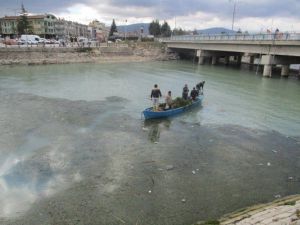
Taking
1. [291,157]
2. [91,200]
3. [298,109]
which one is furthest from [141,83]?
[91,200]

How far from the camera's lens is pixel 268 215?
31.2 ft

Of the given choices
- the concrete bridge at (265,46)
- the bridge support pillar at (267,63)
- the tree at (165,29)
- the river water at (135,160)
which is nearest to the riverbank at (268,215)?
the river water at (135,160)

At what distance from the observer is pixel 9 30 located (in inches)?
5089

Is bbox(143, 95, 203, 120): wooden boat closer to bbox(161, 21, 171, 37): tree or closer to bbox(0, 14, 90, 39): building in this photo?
bbox(0, 14, 90, 39): building

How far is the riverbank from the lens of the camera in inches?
354

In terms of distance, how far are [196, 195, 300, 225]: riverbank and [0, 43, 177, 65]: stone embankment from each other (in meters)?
57.2

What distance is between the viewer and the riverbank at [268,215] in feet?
29.5

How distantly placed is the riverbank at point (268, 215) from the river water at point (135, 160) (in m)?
0.78

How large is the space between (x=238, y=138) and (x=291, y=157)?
3666 mm

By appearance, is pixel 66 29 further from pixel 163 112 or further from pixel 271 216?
pixel 271 216

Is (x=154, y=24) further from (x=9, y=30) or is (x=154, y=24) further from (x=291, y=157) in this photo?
(x=291, y=157)

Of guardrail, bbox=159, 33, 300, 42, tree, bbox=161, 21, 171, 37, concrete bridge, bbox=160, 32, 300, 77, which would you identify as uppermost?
tree, bbox=161, 21, 171, 37

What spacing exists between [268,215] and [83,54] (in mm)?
65800

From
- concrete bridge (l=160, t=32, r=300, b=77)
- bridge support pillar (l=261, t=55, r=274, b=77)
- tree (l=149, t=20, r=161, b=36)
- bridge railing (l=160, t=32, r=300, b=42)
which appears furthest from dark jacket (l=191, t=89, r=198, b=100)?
tree (l=149, t=20, r=161, b=36)
